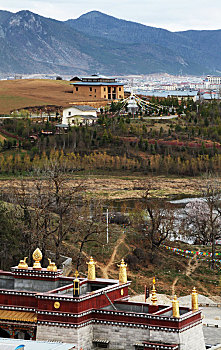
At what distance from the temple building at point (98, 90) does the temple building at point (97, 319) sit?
129 m

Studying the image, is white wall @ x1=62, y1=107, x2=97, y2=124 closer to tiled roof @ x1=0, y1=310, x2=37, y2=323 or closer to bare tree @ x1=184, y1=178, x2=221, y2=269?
bare tree @ x1=184, y1=178, x2=221, y2=269

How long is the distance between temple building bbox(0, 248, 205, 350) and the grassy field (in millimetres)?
113701

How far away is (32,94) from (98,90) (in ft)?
43.8

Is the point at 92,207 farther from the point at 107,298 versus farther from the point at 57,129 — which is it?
the point at 57,129

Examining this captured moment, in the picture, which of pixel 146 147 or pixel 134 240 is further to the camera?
pixel 146 147

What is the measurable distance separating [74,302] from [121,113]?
107775mm

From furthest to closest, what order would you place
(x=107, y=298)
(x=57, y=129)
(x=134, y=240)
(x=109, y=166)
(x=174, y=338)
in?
(x=57, y=129) → (x=109, y=166) → (x=134, y=240) → (x=107, y=298) → (x=174, y=338)

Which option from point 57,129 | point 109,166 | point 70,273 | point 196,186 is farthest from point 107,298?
point 57,129

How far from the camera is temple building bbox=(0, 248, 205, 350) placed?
29.5 metres

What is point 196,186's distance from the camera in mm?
94375

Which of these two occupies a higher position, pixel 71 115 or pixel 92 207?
pixel 71 115

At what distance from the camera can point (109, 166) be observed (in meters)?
106

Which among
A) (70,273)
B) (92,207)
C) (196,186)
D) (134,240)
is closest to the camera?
(70,273)

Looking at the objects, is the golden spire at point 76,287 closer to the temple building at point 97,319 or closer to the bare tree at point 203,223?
the temple building at point 97,319
